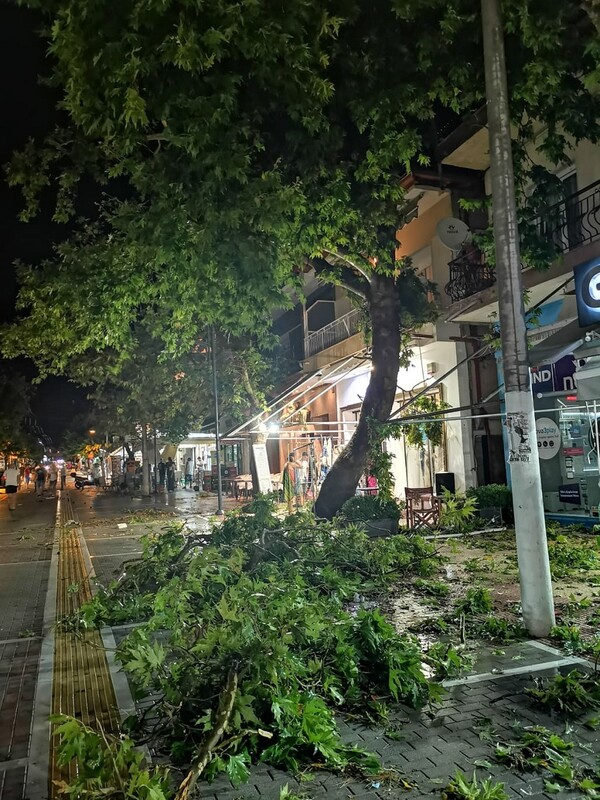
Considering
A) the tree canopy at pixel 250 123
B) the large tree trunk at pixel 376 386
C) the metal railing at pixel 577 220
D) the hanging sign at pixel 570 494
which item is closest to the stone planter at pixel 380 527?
the large tree trunk at pixel 376 386

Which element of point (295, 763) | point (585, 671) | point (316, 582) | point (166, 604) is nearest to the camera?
point (295, 763)

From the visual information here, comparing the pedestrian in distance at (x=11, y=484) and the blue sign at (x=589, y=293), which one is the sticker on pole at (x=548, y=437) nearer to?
the blue sign at (x=589, y=293)

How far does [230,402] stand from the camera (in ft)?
82.2

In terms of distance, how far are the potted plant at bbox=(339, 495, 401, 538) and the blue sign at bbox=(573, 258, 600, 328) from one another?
539 cm

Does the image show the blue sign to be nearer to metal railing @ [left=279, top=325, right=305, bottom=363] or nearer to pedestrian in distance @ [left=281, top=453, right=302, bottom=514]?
pedestrian in distance @ [left=281, top=453, right=302, bottom=514]

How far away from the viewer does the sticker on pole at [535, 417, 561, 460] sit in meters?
13.1

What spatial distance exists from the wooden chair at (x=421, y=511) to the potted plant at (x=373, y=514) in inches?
33.5

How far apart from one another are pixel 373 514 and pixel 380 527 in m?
0.31

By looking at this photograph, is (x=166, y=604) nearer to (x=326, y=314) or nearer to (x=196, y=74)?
(x=196, y=74)

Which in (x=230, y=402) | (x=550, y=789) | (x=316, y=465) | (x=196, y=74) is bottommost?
(x=550, y=789)

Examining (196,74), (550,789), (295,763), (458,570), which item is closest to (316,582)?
(458,570)

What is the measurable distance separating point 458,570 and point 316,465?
1310cm

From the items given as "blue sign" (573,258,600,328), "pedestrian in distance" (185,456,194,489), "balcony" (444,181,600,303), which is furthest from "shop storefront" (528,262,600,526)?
"pedestrian in distance" (185,456,194,489)

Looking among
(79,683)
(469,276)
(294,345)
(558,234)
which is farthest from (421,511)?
(294,345)
